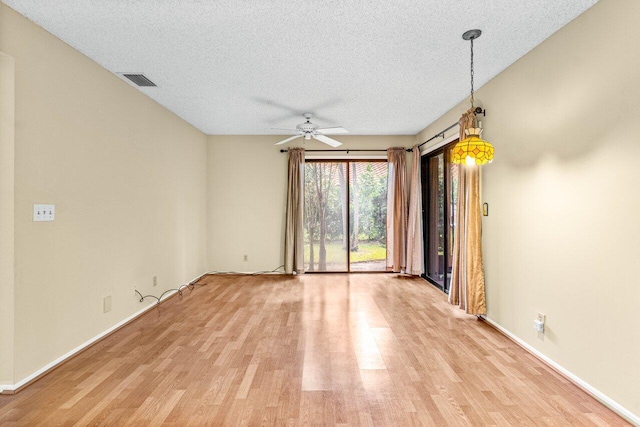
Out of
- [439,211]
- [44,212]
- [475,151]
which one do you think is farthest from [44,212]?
[439,211]

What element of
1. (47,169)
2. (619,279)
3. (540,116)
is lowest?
(619,279)

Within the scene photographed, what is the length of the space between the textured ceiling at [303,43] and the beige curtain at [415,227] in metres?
1.65

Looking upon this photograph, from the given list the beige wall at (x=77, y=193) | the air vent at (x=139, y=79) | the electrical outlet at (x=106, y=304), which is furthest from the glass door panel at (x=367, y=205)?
the electrical outlet at (x=106, y=304)

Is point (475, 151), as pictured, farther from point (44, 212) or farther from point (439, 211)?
point (44, 212)

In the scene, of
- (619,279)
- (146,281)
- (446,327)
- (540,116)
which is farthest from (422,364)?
(146,281)

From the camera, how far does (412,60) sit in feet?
9.39

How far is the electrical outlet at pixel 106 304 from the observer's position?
303 centimetres

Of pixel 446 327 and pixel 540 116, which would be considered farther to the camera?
pixel 446 327

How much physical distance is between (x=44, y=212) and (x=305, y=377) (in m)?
2.29

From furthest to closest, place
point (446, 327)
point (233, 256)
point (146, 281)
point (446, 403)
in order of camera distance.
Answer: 1. point (233, 256)
2. point (146, 281)
3. point (446, 327)
4. point (446, 403)

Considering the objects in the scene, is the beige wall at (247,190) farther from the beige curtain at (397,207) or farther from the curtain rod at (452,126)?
the curtain rod at (452,126)

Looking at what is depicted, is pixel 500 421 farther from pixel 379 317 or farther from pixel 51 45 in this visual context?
pixel 51 45

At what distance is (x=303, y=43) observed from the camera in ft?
8.36

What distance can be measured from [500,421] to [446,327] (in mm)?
1456
